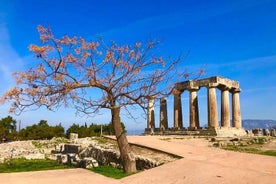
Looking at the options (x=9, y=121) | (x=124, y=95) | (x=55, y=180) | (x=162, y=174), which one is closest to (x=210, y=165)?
(x=162, y=174)

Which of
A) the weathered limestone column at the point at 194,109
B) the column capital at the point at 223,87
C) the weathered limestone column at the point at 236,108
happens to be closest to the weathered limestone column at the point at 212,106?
the column capital at the point at 223,87

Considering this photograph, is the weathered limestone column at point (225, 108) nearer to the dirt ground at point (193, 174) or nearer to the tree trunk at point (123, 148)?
the dirt ground at point (193, 174)

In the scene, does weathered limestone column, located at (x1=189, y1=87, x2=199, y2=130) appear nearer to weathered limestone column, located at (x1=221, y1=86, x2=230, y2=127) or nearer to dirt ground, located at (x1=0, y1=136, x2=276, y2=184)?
weathered limestone column, located at (x1=221, y1=86, x2=230, y2=127)

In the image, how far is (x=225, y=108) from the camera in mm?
38688

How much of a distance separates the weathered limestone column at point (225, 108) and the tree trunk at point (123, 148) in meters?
25.6

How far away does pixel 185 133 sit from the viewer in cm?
3734

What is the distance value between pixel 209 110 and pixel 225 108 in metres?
2.43

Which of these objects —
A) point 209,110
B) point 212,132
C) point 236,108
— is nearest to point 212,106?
point 209,110

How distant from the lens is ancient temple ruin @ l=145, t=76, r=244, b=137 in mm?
37000

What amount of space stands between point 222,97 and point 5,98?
2976 cm

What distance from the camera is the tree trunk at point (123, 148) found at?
14.5 m

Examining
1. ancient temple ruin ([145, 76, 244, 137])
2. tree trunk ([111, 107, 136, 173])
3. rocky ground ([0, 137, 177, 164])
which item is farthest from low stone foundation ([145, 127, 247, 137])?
tree trunk ([111, 107, 136, 173])

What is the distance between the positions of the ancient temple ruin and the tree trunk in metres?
20.2

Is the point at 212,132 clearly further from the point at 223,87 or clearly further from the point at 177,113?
the point at 177,113
